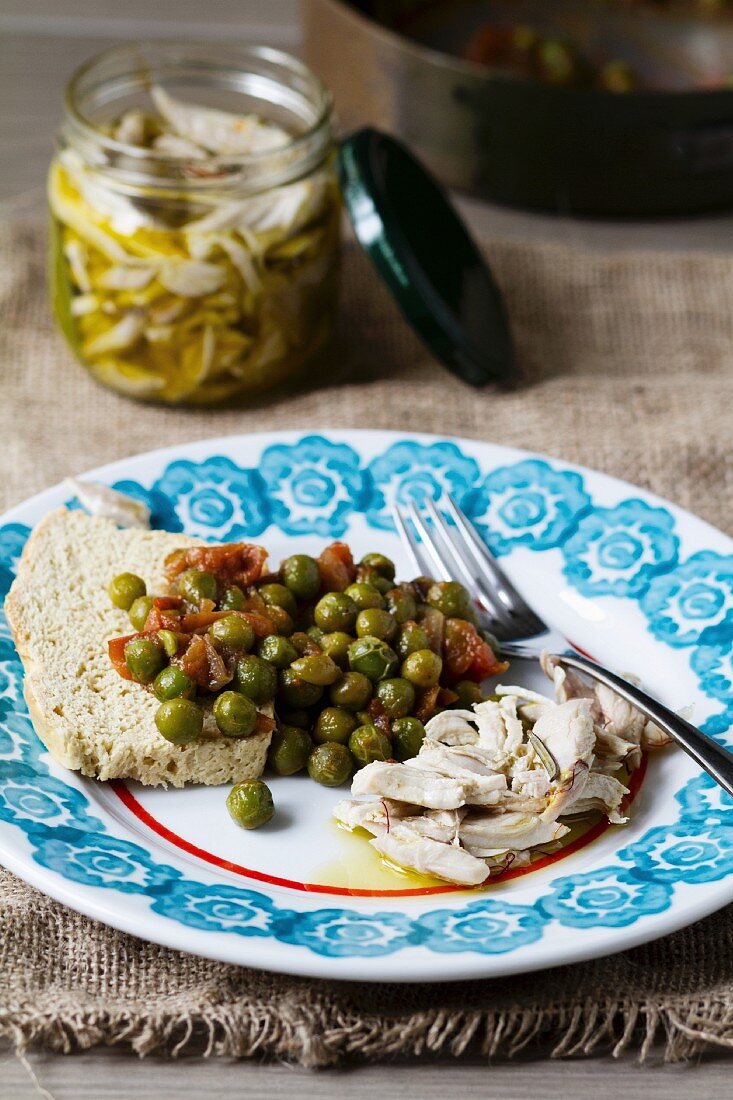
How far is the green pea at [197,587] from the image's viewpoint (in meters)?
2.97

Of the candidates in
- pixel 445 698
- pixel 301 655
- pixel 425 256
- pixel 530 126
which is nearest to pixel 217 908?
pixel 301 655

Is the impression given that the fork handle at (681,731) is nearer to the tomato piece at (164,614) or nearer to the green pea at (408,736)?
the green pea at (408,736)

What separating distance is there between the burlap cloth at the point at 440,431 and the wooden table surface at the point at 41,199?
4cm

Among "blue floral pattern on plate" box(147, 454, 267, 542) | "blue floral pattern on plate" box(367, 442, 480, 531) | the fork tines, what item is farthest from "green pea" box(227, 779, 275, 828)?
"blue floral pattern on plate" box(367, 442, 480, 531)

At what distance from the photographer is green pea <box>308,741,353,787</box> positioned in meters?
2.71

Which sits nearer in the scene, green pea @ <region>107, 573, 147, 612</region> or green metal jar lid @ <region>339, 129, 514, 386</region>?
green pea @ <region>107, 573, 147, 612</region>

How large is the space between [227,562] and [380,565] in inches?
15.0

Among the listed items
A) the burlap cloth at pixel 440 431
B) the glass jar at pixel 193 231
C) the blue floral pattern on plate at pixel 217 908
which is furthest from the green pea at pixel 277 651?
the glass jar at pixel 193 231

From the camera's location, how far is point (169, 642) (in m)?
2.79

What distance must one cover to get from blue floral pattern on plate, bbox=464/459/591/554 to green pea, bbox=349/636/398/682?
0.78 m

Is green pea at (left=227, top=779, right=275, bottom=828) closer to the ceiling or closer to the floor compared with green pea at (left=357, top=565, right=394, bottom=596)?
closer to the floor

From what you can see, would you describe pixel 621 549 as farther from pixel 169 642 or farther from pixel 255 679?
pixel 169 642

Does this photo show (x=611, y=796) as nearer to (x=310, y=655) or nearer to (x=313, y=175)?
(x=310, y=655)

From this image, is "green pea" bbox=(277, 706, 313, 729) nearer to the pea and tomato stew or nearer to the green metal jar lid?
the pea and tomato stew
